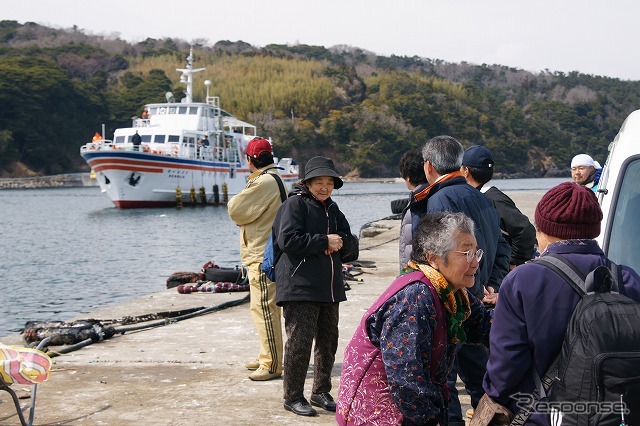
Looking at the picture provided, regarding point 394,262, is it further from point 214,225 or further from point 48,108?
point 48,108

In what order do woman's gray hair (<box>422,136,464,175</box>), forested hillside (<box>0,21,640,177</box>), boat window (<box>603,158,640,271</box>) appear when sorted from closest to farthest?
boat window (<box>603,158,640,271</box>) → woman's gray hair (<box>422,136,464,175</box>) → forested hillside (<box>0,21,640,177</box>)

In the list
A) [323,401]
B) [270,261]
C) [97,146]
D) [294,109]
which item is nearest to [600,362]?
[323,401]

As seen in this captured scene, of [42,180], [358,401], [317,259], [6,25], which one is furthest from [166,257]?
[6,25]

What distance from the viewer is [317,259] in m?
5.21

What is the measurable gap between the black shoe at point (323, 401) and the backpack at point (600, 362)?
2786 millimetres

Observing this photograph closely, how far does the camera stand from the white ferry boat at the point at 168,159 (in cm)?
5550

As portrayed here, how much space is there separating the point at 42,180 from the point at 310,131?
4353cm

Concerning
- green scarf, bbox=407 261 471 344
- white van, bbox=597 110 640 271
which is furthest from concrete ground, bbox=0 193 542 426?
green scarf, bbox=407 261 471 344

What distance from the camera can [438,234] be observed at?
2996 mm

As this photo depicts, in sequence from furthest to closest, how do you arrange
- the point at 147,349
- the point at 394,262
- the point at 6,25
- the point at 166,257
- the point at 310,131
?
the point at 6,25, the point at 310,131, the point at 166,257, the point at 394,262, the point at 147,349

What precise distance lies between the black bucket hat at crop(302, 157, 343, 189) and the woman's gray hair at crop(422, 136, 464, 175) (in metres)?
0.73

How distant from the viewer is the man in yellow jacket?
5988mm

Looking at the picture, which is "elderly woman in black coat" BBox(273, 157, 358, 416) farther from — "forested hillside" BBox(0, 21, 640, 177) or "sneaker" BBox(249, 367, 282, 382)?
"forested hillside" BBox(0, 21, 640, 177)

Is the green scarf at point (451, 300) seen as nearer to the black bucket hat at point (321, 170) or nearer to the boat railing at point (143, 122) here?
the black bucket hat at point (321, 170)
